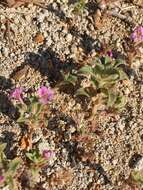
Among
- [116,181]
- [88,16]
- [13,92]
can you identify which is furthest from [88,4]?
[116,181]

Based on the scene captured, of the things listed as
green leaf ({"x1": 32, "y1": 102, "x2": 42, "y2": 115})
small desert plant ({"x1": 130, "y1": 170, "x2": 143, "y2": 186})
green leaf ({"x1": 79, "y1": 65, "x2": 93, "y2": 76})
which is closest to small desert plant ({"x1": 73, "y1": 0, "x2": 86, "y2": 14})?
green leaf ({"x1": 79, "y1": 65, "x2": 93, "y2": 76})

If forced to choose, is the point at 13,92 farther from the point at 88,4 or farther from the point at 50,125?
the point at 88,4

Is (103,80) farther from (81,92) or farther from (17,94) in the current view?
(17,94)

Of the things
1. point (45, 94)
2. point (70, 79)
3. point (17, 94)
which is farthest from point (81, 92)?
point (17, 94)

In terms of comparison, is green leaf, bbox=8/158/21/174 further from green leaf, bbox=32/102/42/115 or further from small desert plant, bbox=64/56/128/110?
small desert plant, bbox=64/56/128/110

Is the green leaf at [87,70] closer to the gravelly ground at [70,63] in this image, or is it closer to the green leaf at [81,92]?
the green leaf at [81,92]

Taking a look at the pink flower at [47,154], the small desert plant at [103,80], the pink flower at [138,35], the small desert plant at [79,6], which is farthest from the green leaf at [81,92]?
the small desert plant at [79,6]
